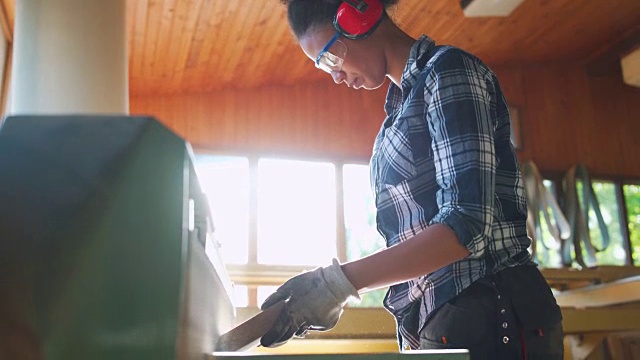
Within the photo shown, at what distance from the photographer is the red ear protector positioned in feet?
4.80

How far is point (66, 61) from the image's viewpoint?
95.7 inches

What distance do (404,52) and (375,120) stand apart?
5204 mm

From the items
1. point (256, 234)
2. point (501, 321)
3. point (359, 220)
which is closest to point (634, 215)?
point (359, 220)

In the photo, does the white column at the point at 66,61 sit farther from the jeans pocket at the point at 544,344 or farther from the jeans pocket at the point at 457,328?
the jeans pocket at the point at 544,344

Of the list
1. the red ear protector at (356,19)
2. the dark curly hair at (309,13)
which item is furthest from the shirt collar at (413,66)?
the dark curly hair at (309,13)

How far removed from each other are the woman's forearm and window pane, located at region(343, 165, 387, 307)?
518 cm

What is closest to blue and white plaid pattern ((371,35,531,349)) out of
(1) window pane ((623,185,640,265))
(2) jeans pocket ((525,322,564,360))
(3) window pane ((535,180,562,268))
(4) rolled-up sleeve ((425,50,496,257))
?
(4) rolled-up sleeve ((425,50,496,257))

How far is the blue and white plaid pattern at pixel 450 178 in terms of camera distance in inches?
44.1

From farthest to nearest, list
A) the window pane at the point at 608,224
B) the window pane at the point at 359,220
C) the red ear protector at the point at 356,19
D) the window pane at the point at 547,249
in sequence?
the window pane at the point at 608,224, the window pane at the point at 547,249, the window pane at the point at 359,220, the red ear protector at the point at 356,19

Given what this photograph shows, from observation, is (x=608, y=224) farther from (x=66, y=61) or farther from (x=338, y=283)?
(x=338, y=283)

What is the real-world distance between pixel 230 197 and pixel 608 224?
12.5 feet

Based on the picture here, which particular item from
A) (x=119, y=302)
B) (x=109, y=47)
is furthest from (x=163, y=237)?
(x=109, y=47)

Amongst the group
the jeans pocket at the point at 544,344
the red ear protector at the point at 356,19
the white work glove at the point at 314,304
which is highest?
the red ear protector at the point at 356,19

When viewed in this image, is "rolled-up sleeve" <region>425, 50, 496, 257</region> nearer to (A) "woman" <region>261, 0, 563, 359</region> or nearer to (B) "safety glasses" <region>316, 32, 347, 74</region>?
(A) "woman" <region>261, 0, 563, 359</region>
